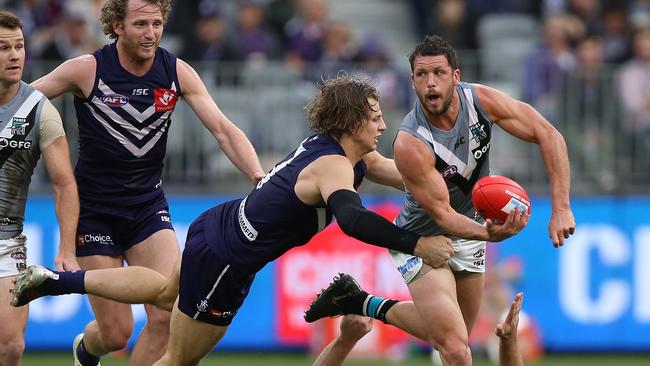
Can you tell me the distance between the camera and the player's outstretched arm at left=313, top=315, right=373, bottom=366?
30.1ft

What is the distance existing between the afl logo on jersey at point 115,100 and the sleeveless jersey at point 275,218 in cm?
134

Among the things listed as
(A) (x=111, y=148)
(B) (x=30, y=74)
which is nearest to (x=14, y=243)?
(A) (x=111, y=148)

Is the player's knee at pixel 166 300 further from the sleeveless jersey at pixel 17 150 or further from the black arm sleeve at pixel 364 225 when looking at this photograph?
the black arm sleeve at pixel 364 225

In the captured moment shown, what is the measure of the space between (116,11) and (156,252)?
1749 millimetres

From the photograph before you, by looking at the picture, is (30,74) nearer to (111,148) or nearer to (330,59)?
(330,59)

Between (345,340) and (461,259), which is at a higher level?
(461,259)

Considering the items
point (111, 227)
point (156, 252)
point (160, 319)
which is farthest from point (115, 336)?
point (111, 227)

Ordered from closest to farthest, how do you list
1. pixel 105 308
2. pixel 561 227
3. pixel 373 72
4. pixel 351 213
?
pixel 351 213, pixel 561 227, pixel 105 308, pixel 373 72

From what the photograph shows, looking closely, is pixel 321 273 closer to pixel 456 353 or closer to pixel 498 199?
pixel 456 353

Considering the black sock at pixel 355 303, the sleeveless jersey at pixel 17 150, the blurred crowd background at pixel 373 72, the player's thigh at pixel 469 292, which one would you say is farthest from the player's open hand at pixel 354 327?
the blurred crowd background at pixel 373 72

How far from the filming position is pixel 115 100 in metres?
9.07

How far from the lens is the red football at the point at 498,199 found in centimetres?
801

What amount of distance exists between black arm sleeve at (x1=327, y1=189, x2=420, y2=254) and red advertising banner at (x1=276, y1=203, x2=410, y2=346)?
251 inches

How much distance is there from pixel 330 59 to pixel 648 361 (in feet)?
16.6
